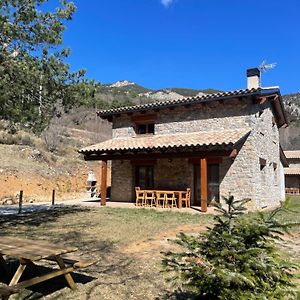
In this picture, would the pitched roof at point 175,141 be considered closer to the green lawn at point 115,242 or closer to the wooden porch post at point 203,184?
the wooden porch post at point 203,184

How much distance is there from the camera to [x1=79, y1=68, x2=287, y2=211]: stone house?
44.0ft

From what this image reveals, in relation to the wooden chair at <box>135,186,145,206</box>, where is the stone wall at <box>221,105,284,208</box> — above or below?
above

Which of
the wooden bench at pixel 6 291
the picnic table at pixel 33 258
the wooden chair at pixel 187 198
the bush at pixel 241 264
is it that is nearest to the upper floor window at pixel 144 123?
the wooden chair at pixel 187 198

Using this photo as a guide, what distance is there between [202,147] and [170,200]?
339 cm

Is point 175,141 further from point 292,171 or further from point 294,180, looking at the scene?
point 294,180

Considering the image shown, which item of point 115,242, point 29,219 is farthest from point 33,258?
point 29,219

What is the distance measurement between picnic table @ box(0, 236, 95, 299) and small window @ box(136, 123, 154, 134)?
1278cm

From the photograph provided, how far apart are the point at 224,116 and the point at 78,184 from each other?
1431 cm

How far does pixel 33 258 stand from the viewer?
11.5 feet

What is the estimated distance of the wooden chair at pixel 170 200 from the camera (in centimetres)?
1390

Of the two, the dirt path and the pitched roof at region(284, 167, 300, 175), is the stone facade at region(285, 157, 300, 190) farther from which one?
the dirt path

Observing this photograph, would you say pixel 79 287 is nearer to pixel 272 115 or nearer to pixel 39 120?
pixel 39 120

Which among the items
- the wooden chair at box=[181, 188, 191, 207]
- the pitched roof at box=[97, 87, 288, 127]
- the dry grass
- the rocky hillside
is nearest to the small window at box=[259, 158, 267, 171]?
the pitched roof at box=[97, 87, 288, 127]

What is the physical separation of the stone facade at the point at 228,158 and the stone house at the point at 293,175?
54.6ft
